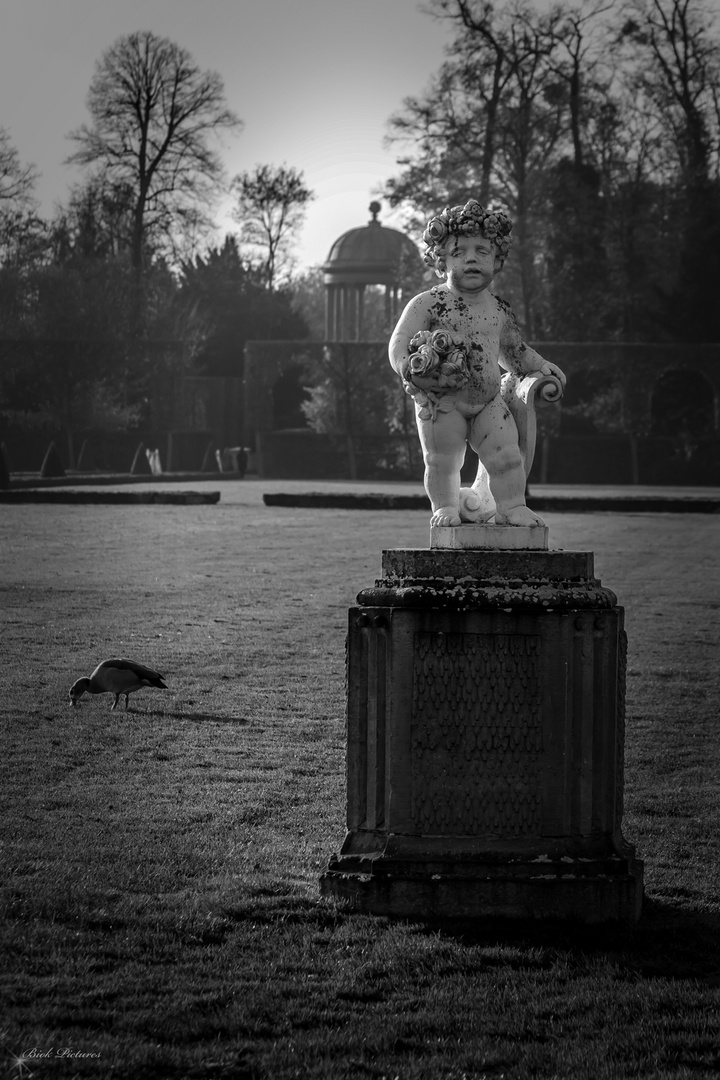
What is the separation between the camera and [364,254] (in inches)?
2936

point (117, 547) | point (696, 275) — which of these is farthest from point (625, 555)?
point (696, 275)

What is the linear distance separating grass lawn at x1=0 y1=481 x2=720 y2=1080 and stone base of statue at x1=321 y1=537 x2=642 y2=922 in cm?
25

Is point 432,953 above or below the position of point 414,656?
below

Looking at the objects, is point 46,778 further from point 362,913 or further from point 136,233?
point 136,233

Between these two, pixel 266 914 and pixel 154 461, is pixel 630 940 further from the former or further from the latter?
pixel 154 461

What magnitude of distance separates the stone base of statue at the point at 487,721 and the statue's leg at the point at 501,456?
464mm

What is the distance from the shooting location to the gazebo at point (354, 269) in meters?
73.4

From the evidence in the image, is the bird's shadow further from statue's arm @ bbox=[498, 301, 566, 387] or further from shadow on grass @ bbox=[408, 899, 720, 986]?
shadow on grass @ bbox=[408, 899, 720, 986]

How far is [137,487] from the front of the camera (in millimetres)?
37031

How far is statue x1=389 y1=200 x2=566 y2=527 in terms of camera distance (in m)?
5.79

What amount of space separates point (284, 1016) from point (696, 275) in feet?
162

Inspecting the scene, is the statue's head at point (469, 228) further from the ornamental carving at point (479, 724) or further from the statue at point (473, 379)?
the ornamental carving at point (479, 724)

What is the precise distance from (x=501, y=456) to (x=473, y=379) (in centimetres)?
29

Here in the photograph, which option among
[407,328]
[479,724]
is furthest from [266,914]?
[407,328]
